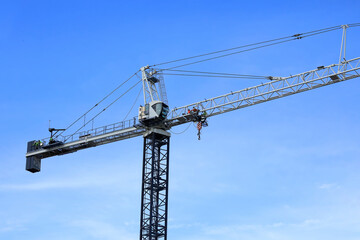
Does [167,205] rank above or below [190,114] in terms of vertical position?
below

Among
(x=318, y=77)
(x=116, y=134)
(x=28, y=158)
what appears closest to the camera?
(x=318, y=77)

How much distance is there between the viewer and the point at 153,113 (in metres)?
106

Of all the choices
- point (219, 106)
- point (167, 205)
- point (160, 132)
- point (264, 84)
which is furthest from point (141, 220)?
point (264, 84)

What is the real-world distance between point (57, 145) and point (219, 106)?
92.3 ft

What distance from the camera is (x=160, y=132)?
107m

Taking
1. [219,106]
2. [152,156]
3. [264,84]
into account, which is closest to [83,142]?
[152,156]

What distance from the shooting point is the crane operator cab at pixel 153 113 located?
106m

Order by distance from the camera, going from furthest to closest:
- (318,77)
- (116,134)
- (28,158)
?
1. (28,158)
2. (116,134)
3. (318,77)

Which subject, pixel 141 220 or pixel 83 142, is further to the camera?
pixel 83 142

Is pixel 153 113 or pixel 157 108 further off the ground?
pixel 157 108

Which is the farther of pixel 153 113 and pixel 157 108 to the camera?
pixel 153 113

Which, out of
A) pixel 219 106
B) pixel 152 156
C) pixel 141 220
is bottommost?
pixel 141 220

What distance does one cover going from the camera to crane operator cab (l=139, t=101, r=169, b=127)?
105562mm

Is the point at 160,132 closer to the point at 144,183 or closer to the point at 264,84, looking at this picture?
the point at 144,183
